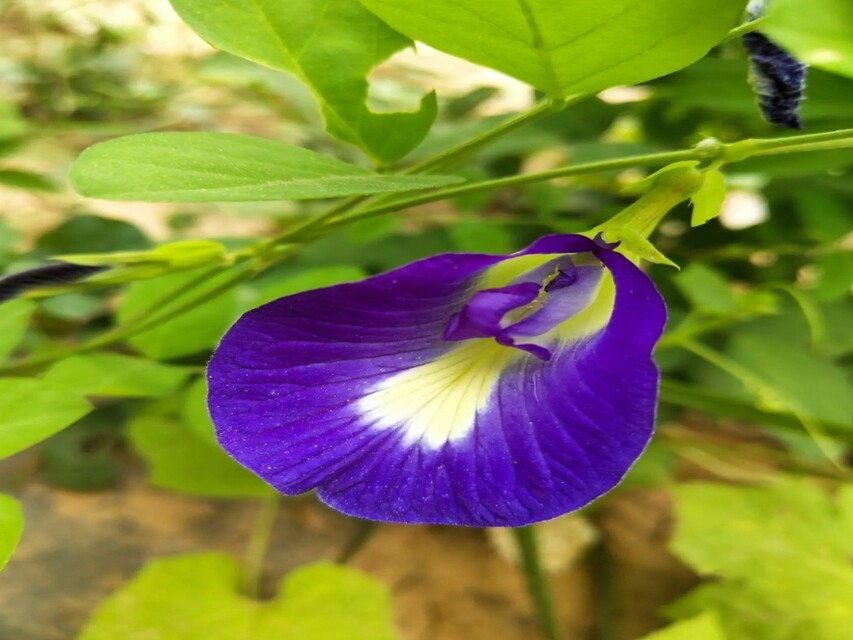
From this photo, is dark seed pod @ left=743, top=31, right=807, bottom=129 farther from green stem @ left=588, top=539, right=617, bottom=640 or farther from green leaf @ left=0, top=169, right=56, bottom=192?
green leaf @ left=0, top=169, right=56, bottom=192

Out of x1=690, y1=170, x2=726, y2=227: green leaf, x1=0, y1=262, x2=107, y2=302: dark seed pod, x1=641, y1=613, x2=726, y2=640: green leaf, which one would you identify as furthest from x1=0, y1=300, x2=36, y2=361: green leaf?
x1=641, y1=613, x2=726, y2=640: green leaf

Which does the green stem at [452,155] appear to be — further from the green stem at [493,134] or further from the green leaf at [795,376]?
the green leaf at [795,376]

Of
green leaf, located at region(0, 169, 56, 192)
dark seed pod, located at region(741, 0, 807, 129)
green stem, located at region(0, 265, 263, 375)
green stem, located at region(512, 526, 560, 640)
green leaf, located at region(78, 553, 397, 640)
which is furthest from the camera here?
green leaf, located at region(0, 169, 56, 192)

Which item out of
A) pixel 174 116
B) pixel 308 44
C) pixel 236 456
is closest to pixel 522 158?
pixel 308 44

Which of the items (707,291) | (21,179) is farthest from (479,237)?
(21,179)

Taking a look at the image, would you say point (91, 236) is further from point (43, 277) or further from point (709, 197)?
point (709, 197)

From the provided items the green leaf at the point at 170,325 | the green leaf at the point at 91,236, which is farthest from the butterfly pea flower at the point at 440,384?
the green leaf at the point at 91,236

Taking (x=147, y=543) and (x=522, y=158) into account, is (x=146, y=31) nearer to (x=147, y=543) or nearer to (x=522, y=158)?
(x=522, y=158)
